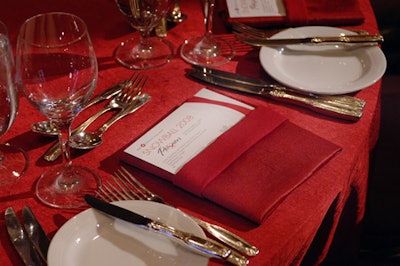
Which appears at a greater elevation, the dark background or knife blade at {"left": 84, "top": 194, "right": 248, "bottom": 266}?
knife blade at {"left": 84, "top": 194, "right": 248, "bottom": 266}

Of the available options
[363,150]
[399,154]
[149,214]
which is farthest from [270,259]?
[399,154]

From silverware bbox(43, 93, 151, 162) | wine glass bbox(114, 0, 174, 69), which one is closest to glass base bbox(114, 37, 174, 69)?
wine glass bbox(114, 0, 174, 69)

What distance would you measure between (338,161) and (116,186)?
1.08 feet

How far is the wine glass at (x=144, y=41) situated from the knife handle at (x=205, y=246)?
44 cm

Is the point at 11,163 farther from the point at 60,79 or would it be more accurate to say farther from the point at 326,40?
the point at 326,40

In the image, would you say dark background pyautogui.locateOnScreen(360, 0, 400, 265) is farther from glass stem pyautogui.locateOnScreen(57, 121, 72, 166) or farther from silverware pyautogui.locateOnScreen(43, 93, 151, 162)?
glass stem pyautogui.locateOnScreen(57, 121, 72, 166)

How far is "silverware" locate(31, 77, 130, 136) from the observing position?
0.89 metres

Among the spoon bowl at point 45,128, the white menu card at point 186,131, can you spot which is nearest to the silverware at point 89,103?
the spoon bowl at point 45,128

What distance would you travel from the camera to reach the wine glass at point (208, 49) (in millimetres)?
1087

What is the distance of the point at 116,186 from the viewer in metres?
0.81

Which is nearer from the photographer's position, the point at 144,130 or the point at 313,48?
the point at 144,130

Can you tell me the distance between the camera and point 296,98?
3.18ft

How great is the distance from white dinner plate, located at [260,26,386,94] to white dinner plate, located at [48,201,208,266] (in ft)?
1.24

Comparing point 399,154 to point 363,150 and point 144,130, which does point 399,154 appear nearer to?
point 363,150
